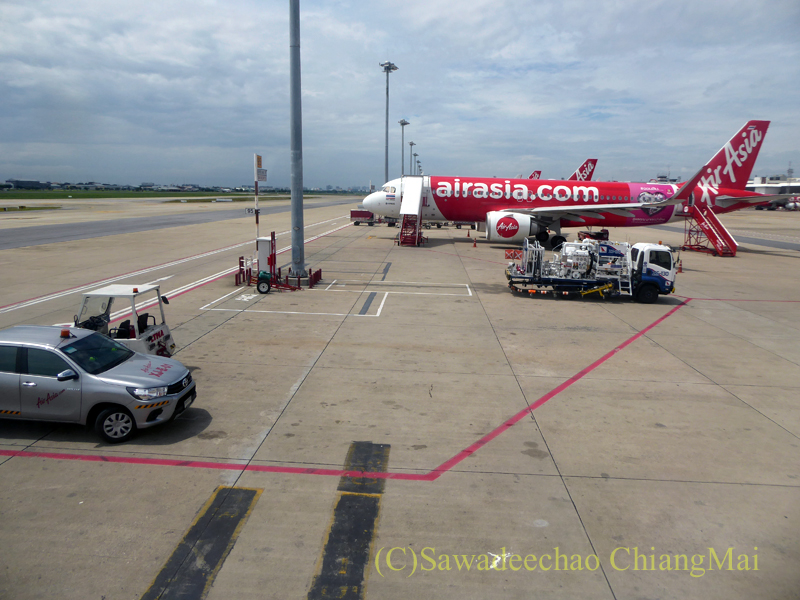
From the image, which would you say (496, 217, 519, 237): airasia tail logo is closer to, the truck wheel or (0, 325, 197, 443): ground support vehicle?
the truck wheel

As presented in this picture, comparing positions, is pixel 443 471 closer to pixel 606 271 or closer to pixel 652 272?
pixel 606 271

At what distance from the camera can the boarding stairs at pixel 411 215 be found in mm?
35344

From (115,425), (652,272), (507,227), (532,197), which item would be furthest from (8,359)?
(532,197)

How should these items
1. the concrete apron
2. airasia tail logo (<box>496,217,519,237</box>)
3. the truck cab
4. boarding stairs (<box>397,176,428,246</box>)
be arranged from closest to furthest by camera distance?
the concrete apron
the truck cab
airasia tail logo (<box>496,217,519,237</box>)
boarding stairs (<box>397,176,428,246</box>)

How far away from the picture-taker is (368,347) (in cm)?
1341

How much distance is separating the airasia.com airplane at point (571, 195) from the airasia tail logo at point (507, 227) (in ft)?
5.55

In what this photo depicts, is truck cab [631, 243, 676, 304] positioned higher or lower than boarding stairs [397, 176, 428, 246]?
lower

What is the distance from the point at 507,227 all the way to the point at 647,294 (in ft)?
47.2

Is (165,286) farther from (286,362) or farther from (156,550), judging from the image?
(156,550)

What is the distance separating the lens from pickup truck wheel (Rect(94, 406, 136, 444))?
8.09 m

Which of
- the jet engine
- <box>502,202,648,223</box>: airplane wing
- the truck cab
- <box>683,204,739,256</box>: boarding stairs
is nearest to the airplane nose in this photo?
the jet engine

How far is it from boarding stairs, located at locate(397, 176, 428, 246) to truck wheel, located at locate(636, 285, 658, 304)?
18147mm

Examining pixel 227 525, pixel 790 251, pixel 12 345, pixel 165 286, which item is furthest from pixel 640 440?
pixel 790 251

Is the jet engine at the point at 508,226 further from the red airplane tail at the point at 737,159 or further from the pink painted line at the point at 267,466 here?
the pink painted line at the point at 267,466
